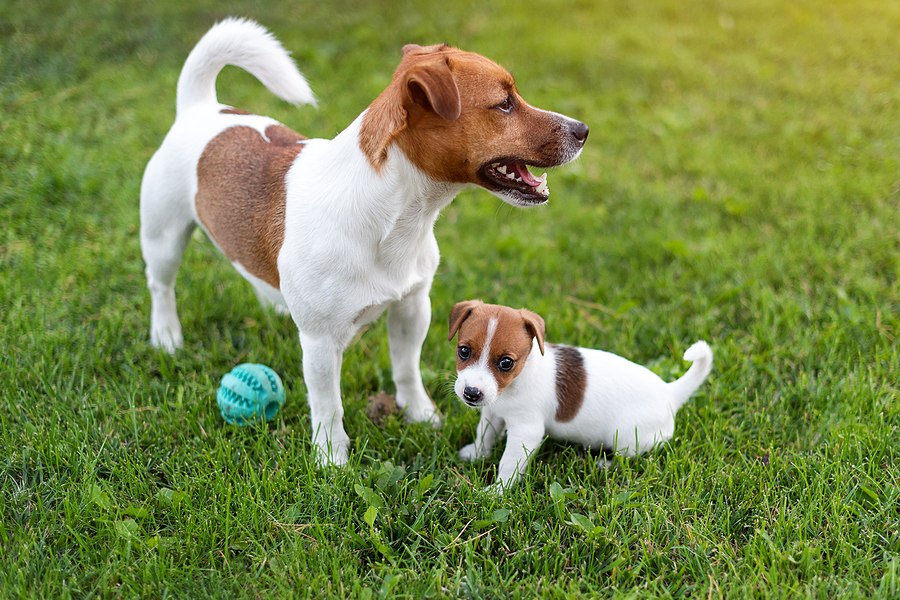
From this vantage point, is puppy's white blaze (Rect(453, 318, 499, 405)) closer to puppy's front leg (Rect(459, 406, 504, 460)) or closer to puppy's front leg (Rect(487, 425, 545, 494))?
puppy's front leg (Rect(487, 425, 545, 494))

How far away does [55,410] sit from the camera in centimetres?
326

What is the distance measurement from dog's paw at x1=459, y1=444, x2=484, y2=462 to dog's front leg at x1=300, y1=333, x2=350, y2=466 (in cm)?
56

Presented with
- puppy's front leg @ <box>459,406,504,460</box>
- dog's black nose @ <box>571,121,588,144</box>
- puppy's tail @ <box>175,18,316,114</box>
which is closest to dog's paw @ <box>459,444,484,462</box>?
puppy's front leg @ <box>459,406,504,460</box>

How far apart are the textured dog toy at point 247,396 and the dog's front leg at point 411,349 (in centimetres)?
A: 63

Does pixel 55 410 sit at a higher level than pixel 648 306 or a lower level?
lower

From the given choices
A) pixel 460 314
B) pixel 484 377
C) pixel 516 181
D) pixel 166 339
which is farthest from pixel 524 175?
pixel 166 339

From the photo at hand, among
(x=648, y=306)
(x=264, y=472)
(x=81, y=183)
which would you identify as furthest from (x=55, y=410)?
(x=648, y=306)

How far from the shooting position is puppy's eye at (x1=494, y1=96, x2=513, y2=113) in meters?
2.58

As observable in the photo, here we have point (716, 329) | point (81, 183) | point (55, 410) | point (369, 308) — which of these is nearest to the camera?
point (369, 308)

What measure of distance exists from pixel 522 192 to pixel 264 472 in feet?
5.37

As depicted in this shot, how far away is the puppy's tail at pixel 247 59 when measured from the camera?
3.54 meters

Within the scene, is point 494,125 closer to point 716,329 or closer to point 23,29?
point 716,329

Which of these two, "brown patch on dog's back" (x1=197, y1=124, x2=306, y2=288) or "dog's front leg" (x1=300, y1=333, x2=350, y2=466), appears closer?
"dog's front leg" (x1=300, y1=333, x2=350, y2=466)

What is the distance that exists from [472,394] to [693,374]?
112 centimetres
